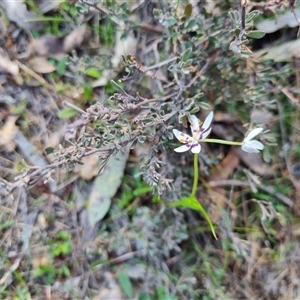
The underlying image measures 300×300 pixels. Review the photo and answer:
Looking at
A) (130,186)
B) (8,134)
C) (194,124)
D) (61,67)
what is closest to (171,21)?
(194,124)

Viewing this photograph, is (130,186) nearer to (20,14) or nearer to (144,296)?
(144,296)

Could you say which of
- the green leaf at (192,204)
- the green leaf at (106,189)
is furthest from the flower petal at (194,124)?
the green leaf at (106,189)

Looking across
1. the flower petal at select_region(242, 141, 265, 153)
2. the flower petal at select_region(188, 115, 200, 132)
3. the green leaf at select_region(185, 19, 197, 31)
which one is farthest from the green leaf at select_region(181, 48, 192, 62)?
the flower petal at select_region(242, 141, 265, 153)

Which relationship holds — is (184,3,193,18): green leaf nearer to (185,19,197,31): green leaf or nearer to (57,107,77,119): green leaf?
(185,19,197,31): green leaf

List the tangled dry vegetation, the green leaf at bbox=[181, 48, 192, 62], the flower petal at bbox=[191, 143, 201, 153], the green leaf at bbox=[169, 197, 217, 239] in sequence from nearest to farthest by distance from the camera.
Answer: the flower petal at bbox=[191, 143, 201, 153], the green leaf at bbox=[181, 48, 192, 62], the green leaf at bbox=[169, 197, 217, 239], the tangled dry vegetation

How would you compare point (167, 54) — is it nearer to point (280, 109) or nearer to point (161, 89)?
point (161, 89)
